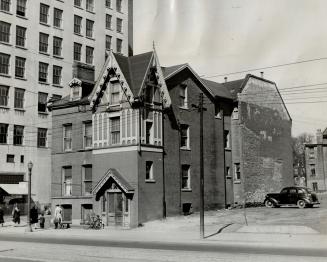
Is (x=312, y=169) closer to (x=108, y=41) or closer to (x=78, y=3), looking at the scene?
(x=108, y=41)

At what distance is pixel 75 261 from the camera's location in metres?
16.7

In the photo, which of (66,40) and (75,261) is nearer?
(75,261)

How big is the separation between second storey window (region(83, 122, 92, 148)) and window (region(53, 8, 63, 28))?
27412mm

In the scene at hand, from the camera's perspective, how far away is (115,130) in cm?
3750

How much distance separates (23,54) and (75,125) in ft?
70.6

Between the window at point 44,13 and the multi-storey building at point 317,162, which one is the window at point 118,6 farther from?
the multi-storey building at point 317,162

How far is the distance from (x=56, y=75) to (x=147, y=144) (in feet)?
100.0

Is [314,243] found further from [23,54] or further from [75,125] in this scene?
[23,54]

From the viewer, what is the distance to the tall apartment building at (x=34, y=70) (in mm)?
56500

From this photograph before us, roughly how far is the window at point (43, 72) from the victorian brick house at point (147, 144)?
1907cm

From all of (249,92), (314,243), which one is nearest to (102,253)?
(314,243)

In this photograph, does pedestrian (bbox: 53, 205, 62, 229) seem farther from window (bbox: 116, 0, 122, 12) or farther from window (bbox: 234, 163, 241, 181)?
window (bbox: 116, 0, 122, 12)

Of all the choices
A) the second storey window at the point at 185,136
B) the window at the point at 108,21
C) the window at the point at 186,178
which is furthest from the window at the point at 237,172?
the window at the point at 108,21

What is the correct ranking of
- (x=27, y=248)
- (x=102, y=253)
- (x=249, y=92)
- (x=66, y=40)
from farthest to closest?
(x=66, y=40)
(x=249, y=92)
(x=27, y=248)
(x=102, y=253)
